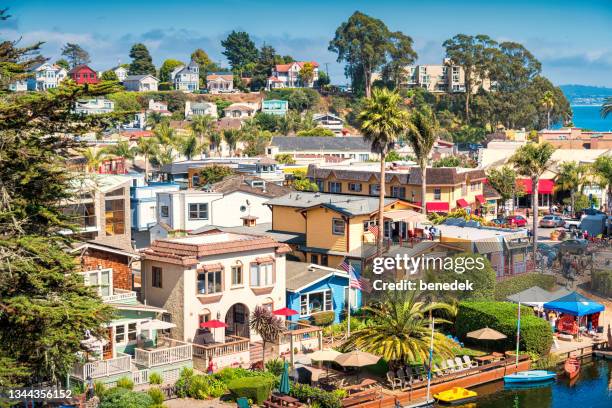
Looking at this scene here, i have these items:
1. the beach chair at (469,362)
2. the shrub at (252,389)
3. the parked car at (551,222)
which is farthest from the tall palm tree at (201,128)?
the shrub at (252,389)

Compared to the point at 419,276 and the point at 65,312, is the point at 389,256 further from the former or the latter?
the point at 65,312

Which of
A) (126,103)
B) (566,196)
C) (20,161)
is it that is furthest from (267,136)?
(20,161)

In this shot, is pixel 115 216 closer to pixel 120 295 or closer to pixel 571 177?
pixel 120 295

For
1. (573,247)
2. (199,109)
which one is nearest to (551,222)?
(573,247)

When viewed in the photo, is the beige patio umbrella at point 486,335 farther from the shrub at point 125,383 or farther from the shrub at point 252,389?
the shrub at point 125,383

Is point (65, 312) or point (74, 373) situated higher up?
point (65, 312)

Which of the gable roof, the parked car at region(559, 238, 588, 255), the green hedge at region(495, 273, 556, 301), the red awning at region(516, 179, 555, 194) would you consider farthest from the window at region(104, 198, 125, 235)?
the gable roof

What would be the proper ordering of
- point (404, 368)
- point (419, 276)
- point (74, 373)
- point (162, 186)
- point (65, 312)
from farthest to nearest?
point (162, 186), point (419, 276), point (404, 368), point (74, 373), point (65, 312)
